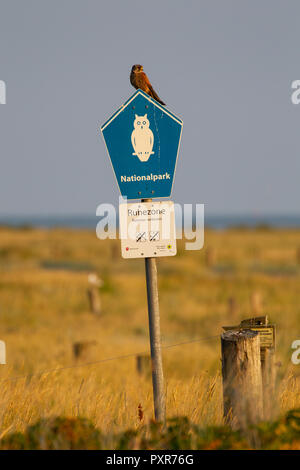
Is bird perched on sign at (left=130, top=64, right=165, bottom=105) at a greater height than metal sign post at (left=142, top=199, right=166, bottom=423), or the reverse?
bird perched on sign at (left=130, top=64, right=165, bottom=105)

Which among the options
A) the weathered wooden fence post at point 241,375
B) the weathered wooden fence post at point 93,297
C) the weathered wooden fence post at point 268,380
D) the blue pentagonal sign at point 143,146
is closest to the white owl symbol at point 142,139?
the blue pentagonal sign at point 143,146

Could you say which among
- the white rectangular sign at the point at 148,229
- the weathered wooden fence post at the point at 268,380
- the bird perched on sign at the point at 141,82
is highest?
the bird perched on sign at the point at 141,82

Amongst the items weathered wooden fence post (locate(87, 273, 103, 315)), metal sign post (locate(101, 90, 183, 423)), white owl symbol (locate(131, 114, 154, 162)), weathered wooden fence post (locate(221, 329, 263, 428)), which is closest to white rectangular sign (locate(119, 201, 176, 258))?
metal sign post (locate(101, 90, 183, 423))

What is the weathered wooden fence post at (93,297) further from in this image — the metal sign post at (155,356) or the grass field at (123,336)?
the metal sign post at (155,356)

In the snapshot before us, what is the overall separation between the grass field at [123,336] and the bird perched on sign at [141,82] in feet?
7.13

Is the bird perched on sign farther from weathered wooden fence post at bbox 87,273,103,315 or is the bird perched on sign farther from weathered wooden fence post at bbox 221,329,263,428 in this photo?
weathered wooden fence post at bbox 87,273,103,315

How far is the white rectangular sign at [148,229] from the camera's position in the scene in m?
4.41

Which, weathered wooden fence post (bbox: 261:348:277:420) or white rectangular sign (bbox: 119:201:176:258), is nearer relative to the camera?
weathered wooden fence post (bbox: 261:348:277:420)

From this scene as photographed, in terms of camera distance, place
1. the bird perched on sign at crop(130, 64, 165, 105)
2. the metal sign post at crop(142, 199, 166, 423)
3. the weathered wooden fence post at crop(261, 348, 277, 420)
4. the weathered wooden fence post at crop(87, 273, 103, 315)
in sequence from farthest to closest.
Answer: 1. the weathered wooden fence post at crop(87, 273, 103, 315)
2. the bird perched on sign at crop(130, 64, 165, 105)
3. the metal sign post at crop(142, 199, 166, 423)
4. the weathered wooden fence post at crop(261, 348, 277, 420)

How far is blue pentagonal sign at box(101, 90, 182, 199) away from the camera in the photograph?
445 cm

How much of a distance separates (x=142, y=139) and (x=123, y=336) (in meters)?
12.7

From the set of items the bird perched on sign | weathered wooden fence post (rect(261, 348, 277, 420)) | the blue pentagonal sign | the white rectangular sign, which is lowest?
weathered wooden fence post (rect(261, 348, 277, 420))

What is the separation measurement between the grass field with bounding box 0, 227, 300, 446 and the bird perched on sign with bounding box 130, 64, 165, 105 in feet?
7.13

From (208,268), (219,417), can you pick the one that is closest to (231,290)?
(208,268)
